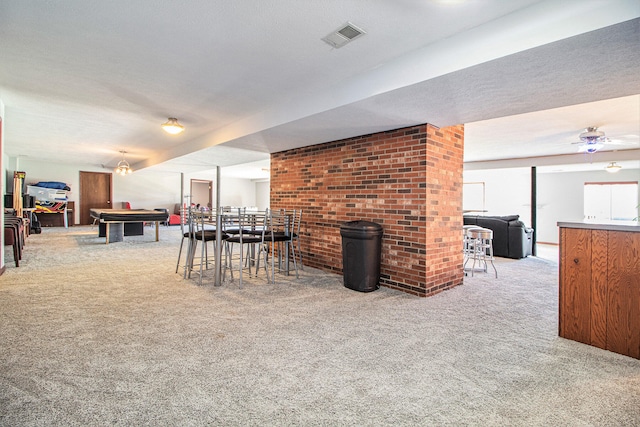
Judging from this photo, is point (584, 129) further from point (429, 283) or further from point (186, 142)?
point (186, 142)

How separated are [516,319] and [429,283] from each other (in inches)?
38.2

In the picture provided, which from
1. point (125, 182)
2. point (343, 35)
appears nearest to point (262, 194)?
point (125, 182)

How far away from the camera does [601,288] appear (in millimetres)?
2486

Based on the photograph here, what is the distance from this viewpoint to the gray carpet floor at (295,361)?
1.68 metres

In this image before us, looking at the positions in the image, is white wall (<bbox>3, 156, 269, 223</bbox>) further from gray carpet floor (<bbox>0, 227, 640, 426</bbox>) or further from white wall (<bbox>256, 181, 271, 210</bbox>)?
gray carpet floor (<bbox>0, 227, 640, 426</bbox>)

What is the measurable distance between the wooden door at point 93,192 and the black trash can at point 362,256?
40.6ft

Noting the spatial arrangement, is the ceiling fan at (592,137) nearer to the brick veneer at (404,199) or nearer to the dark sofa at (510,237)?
the dark sofa at (510,237)

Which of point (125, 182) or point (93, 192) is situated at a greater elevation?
point (125, 182)

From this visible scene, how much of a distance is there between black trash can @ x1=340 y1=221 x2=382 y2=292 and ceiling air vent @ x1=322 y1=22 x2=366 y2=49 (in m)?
2.14

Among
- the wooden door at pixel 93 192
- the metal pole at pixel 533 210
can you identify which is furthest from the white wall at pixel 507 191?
the wooden door at pixel 93 192

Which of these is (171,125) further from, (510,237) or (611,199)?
(611,199)

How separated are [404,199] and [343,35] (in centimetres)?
219

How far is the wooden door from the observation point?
12312 millimetres

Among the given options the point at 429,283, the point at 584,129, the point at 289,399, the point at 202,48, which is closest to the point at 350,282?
the point at 429,283
